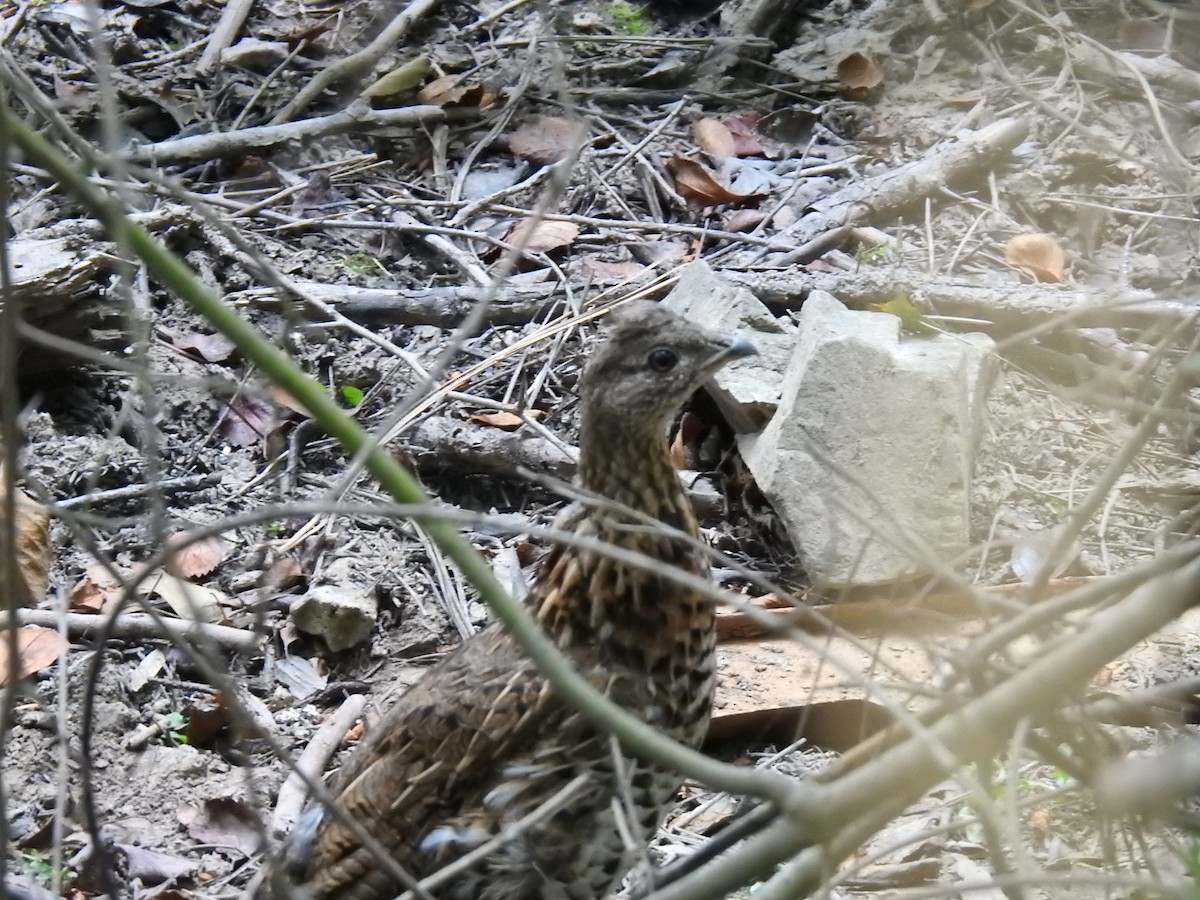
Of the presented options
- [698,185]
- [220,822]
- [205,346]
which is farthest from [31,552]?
[698,185]

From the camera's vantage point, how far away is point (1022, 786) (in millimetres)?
3414

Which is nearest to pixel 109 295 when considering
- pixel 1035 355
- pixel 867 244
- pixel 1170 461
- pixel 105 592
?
pixel 105 592

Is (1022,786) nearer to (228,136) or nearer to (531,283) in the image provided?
(531,283)

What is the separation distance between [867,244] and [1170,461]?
1.59 m

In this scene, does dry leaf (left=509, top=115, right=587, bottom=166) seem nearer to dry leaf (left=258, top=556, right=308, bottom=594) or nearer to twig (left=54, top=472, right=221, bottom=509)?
twig (left=54, top=472, right=221, bottom=509)

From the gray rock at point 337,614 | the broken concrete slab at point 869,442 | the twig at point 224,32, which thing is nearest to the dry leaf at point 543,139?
the twig at point 224,32

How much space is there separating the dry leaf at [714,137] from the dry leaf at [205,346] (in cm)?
239

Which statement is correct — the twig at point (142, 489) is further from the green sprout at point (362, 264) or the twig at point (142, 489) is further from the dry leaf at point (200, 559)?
the green sprout at point (362, 264)

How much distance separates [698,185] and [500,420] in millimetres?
1740

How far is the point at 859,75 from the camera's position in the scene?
642 centimetres

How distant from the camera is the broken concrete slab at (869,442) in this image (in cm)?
414

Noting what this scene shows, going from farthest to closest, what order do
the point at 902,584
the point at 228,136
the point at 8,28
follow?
the point at 8,28 → the point at 228,136 → the point at 902,584

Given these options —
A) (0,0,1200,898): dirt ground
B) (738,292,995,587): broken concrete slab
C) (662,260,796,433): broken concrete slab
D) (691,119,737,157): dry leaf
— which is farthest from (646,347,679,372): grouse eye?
(691,119,737,157): dry leaf

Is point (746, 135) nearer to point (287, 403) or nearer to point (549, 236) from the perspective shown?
point (549, 236)
